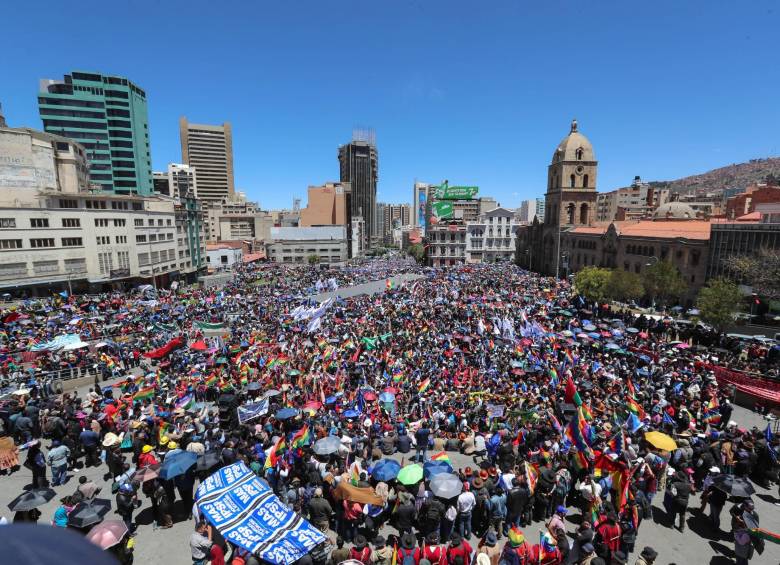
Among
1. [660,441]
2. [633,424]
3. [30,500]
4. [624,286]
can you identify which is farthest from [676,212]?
[30,500]

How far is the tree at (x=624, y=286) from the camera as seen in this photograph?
41344 mm

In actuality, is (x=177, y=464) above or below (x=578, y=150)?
below

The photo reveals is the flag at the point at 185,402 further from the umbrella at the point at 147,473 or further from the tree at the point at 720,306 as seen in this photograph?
the tree at the point at 720,306

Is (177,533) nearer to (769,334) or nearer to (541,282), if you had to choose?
(769,334)

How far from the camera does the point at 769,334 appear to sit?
2936cm

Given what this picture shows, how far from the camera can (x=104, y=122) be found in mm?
83875

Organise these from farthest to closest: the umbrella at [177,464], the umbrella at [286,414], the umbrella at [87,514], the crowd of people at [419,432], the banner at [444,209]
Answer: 1. the banner at [444,209]
2. the umbrella at [286,414]
3. the umbrella at [177,464]
4. the crowd of people at [419,432]
5. the umbrella at [87,514]

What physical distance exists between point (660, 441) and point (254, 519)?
1054 cm

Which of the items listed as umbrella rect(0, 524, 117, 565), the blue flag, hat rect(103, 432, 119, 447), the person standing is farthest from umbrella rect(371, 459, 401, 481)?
the person standing

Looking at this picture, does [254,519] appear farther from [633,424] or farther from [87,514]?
[633,424]

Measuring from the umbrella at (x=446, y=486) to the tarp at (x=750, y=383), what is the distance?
16.0 m

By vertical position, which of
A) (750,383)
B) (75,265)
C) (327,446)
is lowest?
(750,383)

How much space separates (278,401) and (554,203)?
7405 centimetres

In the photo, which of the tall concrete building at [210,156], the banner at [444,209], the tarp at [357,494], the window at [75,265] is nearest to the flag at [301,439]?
the tarp at [357,494]
